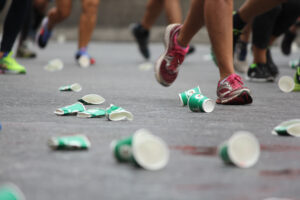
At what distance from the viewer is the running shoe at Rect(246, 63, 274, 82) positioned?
4668mm

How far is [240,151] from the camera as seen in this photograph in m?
1.67

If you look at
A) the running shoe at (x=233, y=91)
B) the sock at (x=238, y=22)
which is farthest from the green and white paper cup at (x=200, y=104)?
the sock at (x=238, y=22)

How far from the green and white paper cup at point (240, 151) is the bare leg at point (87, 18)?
4.75m

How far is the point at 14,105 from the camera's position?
301 cm

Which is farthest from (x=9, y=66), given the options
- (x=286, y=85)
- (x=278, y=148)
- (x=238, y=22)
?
(x=278, y=148)

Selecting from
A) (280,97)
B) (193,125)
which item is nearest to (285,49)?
(280,97)

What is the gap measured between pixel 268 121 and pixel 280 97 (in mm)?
1115

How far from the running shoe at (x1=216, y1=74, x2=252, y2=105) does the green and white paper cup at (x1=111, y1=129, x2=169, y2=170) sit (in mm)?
1505

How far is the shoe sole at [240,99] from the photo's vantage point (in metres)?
3.08

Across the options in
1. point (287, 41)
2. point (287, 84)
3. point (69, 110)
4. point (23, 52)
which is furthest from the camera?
point (287, 41)

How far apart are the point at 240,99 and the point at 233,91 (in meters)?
0.06

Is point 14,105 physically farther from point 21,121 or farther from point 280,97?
point 280,97

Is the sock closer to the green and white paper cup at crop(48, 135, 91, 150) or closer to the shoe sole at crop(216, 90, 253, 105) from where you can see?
the shoe sole at crop(216, 90, 253, 105)

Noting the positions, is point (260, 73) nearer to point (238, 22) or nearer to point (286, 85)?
point (286, 85)
